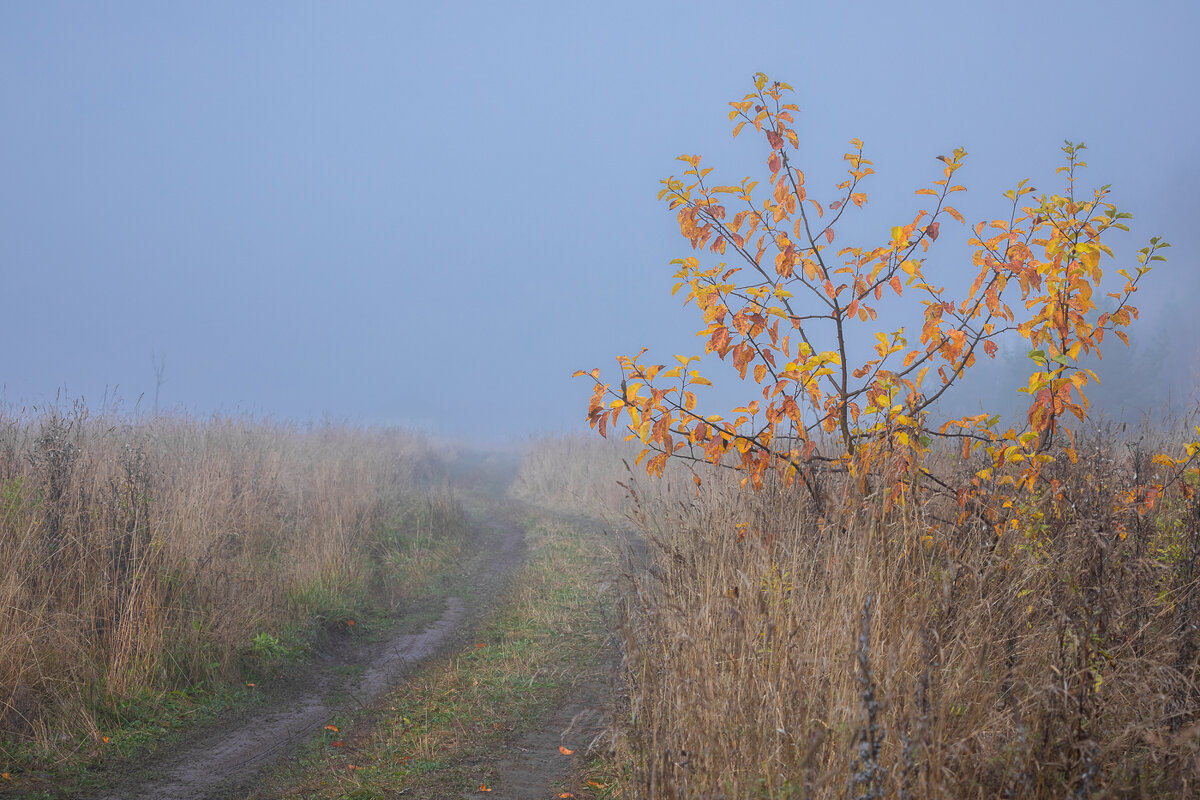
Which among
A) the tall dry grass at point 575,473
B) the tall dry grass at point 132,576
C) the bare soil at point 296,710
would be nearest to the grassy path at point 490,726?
the bare soil at point 296,710

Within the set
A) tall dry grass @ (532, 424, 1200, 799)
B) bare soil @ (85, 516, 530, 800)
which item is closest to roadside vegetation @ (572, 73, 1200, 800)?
tall dry grass @ (532, 424, 1200, 799)

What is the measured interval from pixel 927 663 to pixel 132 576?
17.4 feet

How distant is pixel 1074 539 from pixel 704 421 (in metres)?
1.85

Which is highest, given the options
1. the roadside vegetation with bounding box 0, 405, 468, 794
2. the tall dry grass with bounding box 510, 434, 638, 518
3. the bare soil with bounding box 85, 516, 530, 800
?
the tall dry grass with bounding box 510, 434, 638, 518

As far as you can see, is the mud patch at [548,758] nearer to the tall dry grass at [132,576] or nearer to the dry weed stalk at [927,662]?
the dry weed stalk at [927,662]

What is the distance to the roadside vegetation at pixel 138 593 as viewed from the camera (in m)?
4.15

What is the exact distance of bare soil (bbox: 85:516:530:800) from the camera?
388 centimetres

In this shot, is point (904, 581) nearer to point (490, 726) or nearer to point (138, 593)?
point (490, 726)

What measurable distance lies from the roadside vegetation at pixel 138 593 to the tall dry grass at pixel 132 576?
0.04 feet

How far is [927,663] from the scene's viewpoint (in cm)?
244

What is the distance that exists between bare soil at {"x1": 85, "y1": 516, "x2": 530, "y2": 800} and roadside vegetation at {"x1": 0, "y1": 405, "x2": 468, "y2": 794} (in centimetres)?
21

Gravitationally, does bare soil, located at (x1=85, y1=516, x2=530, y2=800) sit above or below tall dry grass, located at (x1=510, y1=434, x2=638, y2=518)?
below

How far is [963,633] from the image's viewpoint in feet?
10.4

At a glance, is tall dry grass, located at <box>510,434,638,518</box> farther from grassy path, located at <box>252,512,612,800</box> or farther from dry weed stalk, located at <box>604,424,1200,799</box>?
dry weed stalk, located at <box>604,424,1200,799</box>
